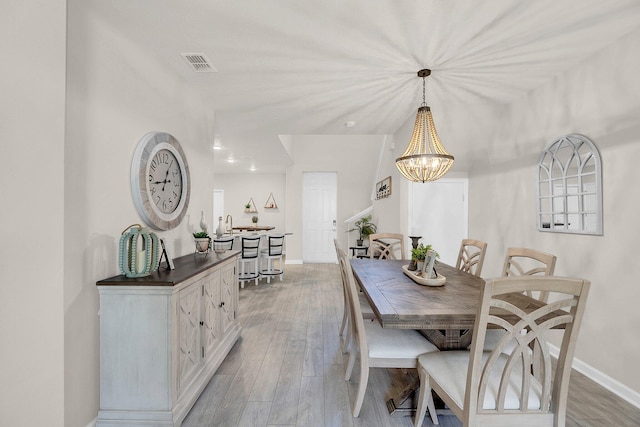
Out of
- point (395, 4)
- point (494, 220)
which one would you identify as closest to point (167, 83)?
point (395, 4)

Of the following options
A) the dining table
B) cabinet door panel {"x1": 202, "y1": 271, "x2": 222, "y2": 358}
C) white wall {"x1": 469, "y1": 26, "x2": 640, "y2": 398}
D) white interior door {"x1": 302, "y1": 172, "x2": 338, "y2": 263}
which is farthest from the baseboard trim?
Answer: white interior door {"x1": 302, "y1": 172, "x2": 338, "y2": 263}

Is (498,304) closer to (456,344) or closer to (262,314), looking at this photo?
(456,344)

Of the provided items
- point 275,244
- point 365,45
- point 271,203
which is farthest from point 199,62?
point 271,203

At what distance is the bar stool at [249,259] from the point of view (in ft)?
16.6

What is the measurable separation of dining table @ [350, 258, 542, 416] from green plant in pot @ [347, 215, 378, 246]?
4208 millimetres

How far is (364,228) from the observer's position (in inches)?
272

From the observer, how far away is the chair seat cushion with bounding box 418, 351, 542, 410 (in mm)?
1352

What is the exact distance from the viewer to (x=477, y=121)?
3.71 m

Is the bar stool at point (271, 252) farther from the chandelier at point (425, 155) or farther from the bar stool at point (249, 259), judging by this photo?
the chandelier at point (425, 155)

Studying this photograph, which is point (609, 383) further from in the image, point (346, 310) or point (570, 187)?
point (346, 310)

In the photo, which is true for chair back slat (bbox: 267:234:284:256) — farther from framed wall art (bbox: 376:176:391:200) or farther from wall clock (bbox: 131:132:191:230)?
wall clock (bbox: 131:132:191:230)

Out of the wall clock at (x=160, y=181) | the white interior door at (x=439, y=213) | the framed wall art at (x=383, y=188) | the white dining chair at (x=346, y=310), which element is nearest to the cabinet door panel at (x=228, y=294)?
the wall clock at (x=160, y=181)

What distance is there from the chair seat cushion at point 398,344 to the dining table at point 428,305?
0.09 metres

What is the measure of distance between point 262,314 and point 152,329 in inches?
83.3
